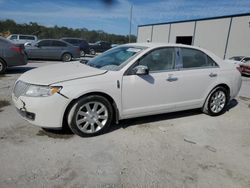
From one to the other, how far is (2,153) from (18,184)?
79 centimetres

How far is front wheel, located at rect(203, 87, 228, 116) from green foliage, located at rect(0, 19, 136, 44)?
4338 centimetres

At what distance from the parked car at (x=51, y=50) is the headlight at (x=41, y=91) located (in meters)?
12.2

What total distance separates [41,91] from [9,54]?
625 centimetres

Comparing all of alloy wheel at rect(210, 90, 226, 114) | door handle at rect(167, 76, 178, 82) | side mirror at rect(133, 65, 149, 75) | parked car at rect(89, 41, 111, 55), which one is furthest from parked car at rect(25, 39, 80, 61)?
side mirror at rect(133, 65, 149, 75)

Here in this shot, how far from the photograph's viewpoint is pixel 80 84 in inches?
141

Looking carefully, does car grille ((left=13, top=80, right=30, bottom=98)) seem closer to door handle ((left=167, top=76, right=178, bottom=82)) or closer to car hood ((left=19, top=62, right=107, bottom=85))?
car hood ((left=19, top=62, right=107, bottom=85))

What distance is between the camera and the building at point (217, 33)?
2200 cm

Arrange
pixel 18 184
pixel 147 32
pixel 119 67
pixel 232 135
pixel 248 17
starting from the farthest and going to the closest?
pixel 147 32 → pixel 248 17 → pixel 232 135 → pixel 119 67 → pixel 18 184

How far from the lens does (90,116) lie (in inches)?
149

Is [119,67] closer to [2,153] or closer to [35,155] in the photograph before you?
[35,155]

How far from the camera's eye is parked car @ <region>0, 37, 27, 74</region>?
8602mm

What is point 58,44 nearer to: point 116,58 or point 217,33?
point 116,58

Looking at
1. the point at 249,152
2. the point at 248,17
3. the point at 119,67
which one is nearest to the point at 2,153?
the point at 119,67

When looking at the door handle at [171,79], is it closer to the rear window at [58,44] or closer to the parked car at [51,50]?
the parked car at [51,50]
